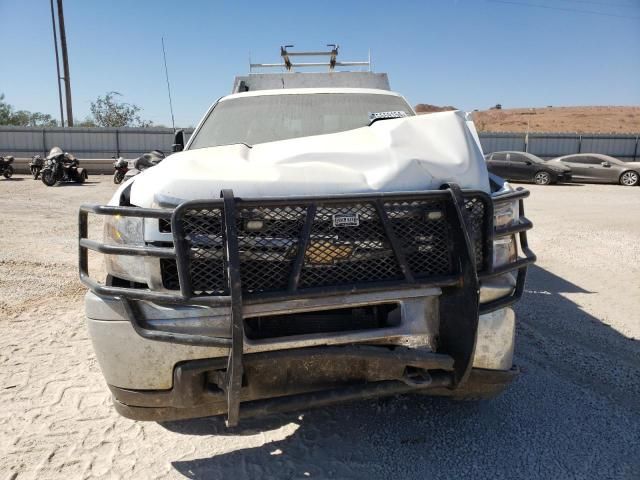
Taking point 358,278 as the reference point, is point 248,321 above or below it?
below

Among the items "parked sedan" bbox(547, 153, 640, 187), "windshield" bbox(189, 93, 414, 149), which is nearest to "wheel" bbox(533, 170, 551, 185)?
"parked sedan" bbox(547, 153, 640, 187)

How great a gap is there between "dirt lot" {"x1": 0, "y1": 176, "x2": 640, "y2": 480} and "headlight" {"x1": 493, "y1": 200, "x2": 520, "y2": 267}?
1009 millimetres

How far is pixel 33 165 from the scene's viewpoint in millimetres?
19000

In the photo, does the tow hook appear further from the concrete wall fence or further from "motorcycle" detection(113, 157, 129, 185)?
the concrete wall fence

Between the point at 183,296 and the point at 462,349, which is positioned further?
the point at 462,349

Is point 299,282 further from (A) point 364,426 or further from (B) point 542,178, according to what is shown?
(B) point 542,178

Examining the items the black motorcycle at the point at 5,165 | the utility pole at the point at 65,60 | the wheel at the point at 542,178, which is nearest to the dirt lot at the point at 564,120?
the wheel at the point at 542,178

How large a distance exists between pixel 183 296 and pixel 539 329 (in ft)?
11.0

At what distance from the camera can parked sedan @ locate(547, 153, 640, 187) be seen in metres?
18.6

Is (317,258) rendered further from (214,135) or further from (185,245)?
(214,135)

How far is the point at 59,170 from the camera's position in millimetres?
16688

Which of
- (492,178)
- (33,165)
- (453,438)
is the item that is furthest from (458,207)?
(33,165)

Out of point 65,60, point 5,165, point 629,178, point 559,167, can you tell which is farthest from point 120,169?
point 629,178

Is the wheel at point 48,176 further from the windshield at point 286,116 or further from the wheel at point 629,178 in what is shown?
the wheel at point 629,178
